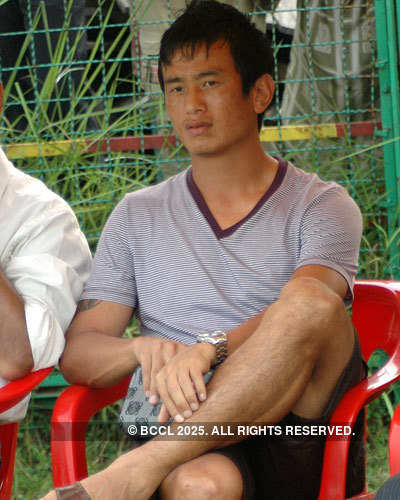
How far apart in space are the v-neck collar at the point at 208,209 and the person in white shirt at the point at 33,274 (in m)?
0.36

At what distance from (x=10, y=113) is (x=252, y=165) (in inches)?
59.7

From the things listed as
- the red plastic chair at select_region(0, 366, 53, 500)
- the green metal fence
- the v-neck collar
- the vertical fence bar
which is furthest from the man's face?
the vertical fence bar

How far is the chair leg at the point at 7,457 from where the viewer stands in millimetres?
2201

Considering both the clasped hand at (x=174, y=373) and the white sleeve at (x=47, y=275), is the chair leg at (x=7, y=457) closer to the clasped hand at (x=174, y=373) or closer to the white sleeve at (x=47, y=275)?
the white sleeve at (x=47, y=275)

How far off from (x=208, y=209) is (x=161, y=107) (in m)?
1.14

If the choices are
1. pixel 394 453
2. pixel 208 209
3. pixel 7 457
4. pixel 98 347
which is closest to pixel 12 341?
pixel 98 347

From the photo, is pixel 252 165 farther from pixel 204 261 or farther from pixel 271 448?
pixel 271 448

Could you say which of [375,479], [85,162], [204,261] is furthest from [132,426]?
[85,162]

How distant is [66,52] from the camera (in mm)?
3557

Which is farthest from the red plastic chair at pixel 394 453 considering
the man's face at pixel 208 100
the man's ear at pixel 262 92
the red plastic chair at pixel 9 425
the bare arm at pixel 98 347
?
the man's ear at pixel 262 92

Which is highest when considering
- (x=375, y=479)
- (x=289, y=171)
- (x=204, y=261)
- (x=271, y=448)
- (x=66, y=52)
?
(x=66, y=52)

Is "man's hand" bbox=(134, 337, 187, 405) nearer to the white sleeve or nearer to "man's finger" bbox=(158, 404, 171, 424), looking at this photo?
"man's finger" bbox=(158, 404, 171, 424)

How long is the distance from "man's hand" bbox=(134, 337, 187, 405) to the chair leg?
0.44m

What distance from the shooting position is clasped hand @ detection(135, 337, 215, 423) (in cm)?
194
